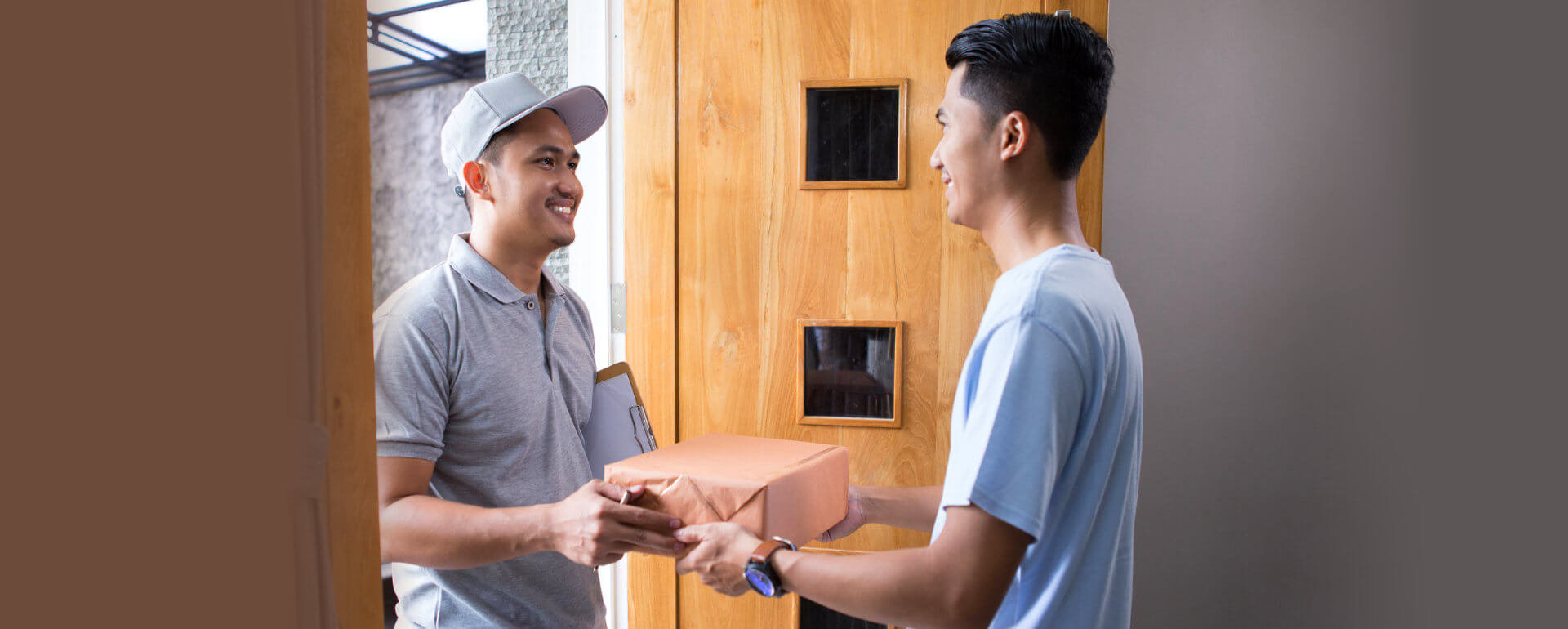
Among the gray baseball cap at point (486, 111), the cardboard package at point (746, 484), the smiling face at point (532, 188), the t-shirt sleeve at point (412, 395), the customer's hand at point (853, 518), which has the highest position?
the gray baseball cap at point (486, 111)

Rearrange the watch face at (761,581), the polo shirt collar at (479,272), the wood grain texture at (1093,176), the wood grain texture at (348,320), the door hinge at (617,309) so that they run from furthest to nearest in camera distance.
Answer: the door hinge at (617,309) → the wood grain texture at (1093,176) → the polo shirt collar at (479,272) → the watch face at (761,581) → the wood grain texture at (348,320)

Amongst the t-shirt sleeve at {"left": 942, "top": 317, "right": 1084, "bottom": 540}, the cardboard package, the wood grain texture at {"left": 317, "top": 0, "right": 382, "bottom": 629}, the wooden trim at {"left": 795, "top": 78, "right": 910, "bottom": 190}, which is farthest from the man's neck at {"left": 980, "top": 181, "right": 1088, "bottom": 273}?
the wood grain texture at {"left": 317, "top": 0, "right": 382, "bottom": 629}

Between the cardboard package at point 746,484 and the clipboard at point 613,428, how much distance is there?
19 cm

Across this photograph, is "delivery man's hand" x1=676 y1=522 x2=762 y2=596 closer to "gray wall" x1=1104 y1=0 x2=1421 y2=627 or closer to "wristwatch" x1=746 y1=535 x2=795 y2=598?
"wristwatch" x1=746 y1=535 x2=795 y2=598

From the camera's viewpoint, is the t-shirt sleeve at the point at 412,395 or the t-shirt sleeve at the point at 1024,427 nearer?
the t-shirt sleeve at the point at 1024,427

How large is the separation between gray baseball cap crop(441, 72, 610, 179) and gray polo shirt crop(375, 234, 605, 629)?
152 millimetres

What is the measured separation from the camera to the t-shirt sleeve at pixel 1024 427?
0.83 meters

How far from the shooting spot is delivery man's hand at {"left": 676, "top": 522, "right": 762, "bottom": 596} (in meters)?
0.98

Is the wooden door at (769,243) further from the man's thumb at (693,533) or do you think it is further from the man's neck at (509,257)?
the man's thumb at (693,533)

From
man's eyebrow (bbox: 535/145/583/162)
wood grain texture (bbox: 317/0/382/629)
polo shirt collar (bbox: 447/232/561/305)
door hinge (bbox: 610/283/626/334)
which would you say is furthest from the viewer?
door hinge (bbox: 610/283/626/334)

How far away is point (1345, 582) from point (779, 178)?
1197 millimetres

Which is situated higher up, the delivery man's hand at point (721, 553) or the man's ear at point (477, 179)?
the man's ear at point (477, 179)

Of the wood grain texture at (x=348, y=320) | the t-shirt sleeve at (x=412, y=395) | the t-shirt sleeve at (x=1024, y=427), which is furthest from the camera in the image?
the t-shirt sleeve at (x=412, y=395)

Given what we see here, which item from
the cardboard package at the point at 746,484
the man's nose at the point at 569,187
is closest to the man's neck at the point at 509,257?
the man's nose at the point at 569,187
